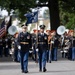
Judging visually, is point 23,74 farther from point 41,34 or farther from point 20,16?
point 20,16

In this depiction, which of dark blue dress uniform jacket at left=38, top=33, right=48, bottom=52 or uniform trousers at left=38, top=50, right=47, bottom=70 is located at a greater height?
dark blue dress uniform jacket at left=38, top=33, right=48, bottom=52

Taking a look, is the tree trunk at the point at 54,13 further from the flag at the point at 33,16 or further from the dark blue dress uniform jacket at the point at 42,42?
the dark blue dress uniform jacket at the point at 42,42

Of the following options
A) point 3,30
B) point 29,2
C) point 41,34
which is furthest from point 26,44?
point 29,2

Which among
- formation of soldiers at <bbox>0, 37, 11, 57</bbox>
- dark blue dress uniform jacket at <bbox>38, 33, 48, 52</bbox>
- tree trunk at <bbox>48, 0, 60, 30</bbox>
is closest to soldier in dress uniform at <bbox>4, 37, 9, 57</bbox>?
formation of soldiers at <bbox>0, 37, 11, 57</bbox>

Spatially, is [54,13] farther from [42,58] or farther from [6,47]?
[42,58]

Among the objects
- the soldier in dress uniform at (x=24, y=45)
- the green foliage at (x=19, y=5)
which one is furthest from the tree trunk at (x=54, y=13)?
the soldier in dress uniform at (x=24, y=45)

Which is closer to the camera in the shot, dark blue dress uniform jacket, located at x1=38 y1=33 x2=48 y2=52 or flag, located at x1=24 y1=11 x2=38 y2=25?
dark blue dress uniform jacket, located at x1=38 y1=33 x2=48 y2=52

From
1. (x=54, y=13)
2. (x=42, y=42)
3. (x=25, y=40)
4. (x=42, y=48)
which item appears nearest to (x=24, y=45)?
(x=25, y=40)

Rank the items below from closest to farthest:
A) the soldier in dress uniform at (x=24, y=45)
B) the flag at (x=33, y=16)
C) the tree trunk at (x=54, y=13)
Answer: the soldier in dress uniform at (x=24, y=45) < the flag at (x=33, y=16) < the tree trunk at (x=54, y=13)

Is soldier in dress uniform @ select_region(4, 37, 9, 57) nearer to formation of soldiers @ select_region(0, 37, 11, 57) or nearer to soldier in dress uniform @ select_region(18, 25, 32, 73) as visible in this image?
formation of soldiers @ select_region(0, 37, 11, 57)

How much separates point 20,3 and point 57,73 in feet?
78.3

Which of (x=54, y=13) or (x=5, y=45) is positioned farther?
(x=54, y=13)

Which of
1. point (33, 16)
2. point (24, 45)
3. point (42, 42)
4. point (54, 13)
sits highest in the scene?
point (54, 13)

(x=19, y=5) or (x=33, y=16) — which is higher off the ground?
(x=19, y=5)
